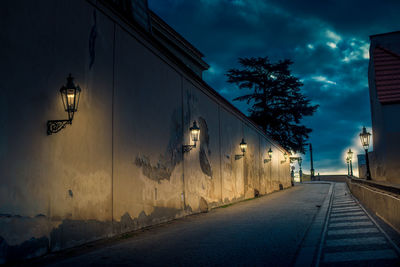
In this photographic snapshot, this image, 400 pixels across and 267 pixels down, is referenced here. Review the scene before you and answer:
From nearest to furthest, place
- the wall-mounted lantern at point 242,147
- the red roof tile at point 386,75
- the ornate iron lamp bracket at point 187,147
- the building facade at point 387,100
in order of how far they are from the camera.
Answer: the ornate iron lamp bracket at point 187,147, the wall-mounted lantern at point 242,147, the building facade at point 387,100, the red roof tile at point 386,75

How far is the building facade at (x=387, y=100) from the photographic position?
16.6 m

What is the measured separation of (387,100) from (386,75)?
6.15 ft

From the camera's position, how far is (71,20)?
5.61m

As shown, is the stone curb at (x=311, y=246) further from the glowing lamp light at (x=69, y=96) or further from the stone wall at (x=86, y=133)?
the glowing lamp light at (x=69, y=96)

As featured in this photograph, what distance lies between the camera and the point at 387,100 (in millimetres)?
16906

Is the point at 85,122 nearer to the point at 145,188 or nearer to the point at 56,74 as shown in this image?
the point at 56,74

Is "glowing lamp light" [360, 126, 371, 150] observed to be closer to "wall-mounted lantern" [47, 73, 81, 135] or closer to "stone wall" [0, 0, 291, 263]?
"stone wall" [0, 0, 291, 263]

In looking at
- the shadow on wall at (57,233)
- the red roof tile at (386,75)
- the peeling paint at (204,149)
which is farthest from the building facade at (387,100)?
the shadow on wall at (57,233)

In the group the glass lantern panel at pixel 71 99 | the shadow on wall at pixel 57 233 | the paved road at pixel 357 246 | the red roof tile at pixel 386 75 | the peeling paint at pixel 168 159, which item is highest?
the red roof tile at pixel 386 75

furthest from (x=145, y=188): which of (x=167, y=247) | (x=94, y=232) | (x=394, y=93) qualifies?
(x=394, y=93)

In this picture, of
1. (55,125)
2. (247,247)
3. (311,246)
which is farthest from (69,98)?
(311,246)

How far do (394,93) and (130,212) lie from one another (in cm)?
1565

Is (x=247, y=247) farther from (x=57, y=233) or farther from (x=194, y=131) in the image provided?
(x=194, y=131)

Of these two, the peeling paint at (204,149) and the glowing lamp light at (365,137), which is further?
the glowing lamp light at (365,137)
